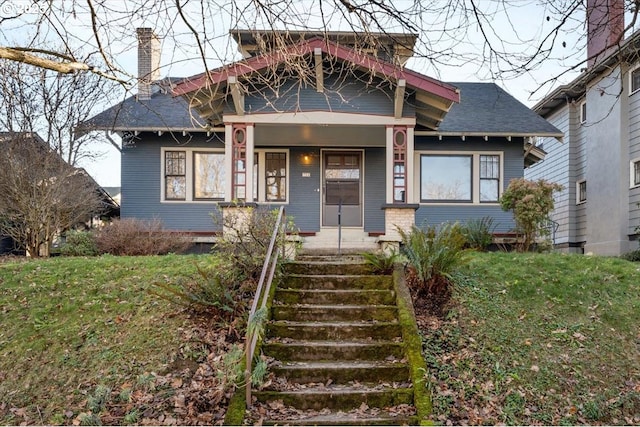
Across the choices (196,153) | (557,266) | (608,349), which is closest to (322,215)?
(196,153)

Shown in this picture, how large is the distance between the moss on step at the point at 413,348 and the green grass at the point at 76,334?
249 centimetres

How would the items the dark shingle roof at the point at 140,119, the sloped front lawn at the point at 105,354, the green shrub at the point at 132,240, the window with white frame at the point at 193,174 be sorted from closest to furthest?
the sloped front lawn at the point at 105,354 → the green shrub at the point at 132,240 → the dark shingle roof at the point at 140,119 → the window with white frame at the point at 193,174

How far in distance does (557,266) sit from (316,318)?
430 centimetres

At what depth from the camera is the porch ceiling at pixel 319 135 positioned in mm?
11695

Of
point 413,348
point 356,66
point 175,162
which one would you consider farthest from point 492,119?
point 413,348

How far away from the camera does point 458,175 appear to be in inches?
539

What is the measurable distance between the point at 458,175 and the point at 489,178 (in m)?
0.84

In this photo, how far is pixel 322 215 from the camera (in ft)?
44.2

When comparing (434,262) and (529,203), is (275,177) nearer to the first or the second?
(529,203)

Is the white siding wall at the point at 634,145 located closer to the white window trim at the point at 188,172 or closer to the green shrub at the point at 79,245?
the white window trim at the point at 188,172

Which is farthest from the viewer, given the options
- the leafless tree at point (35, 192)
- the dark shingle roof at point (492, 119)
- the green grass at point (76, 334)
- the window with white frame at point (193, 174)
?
the window with white frame at point (193, 174)

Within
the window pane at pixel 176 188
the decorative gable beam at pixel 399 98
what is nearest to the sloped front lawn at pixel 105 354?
the decorative gable beam at pixel 399 98

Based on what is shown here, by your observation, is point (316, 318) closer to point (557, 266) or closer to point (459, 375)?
point (459, 375)

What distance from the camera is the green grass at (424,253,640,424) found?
4730 millimetres
